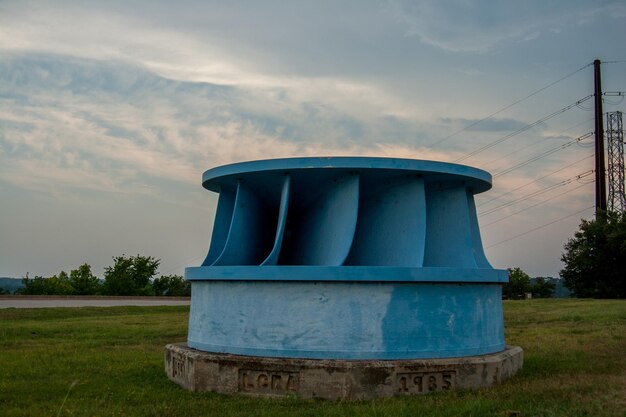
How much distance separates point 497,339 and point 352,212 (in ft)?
10.2

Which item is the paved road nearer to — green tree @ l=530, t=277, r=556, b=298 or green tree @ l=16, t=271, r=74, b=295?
green tree @ l=16, t=271, r=74, b=295

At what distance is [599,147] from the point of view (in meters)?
36.8

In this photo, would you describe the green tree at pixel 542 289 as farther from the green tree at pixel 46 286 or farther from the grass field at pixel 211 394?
the grass field at pixel 211 394

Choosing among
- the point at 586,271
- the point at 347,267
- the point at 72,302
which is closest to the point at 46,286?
the point at 72,302

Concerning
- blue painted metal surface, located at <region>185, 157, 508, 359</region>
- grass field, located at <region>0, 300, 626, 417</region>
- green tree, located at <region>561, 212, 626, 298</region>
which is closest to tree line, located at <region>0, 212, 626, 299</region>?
green tree, located at <region>561, 212, 626, 298</region>

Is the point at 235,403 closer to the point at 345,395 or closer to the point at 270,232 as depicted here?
the point at 345,395

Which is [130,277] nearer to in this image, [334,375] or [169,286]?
[169,286]

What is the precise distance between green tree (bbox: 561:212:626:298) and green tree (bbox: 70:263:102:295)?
37.5 metres

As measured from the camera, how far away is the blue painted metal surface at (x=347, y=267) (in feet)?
30.8

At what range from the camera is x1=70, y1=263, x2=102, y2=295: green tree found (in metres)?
58.7

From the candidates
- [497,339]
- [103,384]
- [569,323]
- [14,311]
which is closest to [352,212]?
[497,339]

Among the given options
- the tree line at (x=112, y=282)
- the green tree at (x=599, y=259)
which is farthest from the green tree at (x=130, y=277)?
the green tree at (x=599, y=259)

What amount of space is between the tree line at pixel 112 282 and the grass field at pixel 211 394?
1481 inches

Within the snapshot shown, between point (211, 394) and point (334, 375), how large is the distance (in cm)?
173
